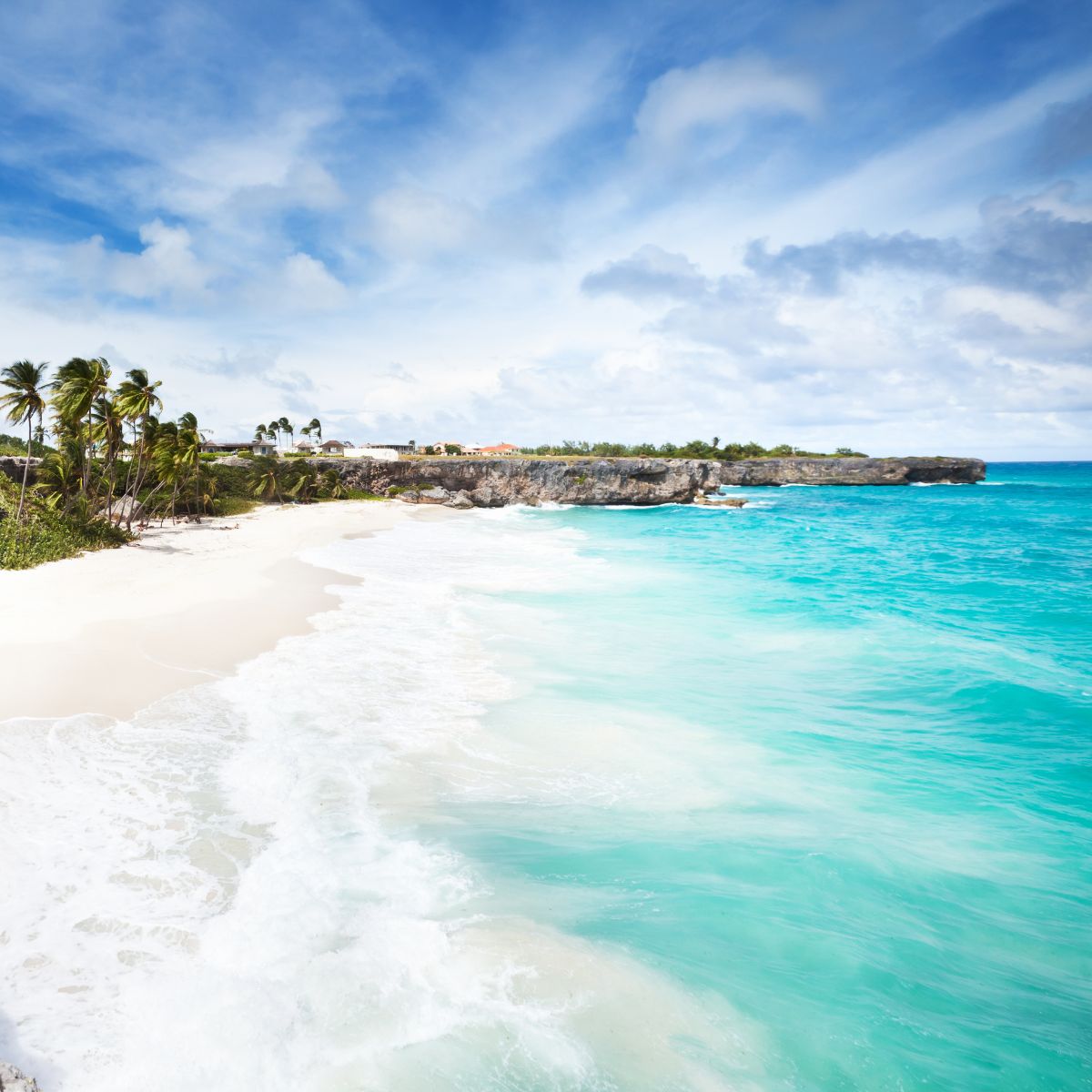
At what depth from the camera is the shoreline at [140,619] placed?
9.47 m

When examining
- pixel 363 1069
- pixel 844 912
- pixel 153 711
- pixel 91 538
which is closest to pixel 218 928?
pixel 363 1069

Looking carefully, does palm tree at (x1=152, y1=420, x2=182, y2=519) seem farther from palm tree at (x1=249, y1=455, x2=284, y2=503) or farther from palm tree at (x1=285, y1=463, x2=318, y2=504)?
palm tree at (x1=285, y1=463, x2=318, y2=504)

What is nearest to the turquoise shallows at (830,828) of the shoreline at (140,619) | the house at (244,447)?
the shoreline at (140,619)

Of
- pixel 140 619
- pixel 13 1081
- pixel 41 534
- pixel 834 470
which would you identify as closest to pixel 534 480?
pixel 41 534

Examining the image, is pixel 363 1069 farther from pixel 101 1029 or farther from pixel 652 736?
pixel 652 736

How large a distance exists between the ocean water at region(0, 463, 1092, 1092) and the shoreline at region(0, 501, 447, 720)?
859 mm

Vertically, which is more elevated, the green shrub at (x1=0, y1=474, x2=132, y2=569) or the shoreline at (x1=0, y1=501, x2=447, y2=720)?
the green shrub at (x1=0, y1=474, x2=132, y2=569)

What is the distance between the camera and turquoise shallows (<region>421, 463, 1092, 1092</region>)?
5.07 m

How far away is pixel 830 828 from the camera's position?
7770 mm

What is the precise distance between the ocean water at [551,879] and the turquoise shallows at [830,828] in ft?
0.14

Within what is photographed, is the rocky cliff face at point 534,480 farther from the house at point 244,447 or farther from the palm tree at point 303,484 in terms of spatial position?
the house at point 244,447

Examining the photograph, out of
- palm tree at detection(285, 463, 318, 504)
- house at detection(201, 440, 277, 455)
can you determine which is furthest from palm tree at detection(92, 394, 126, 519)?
house at detection(201, 440, 277, 455)

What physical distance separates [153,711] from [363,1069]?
22.6ft

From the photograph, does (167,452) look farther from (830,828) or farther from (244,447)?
(244,447)
